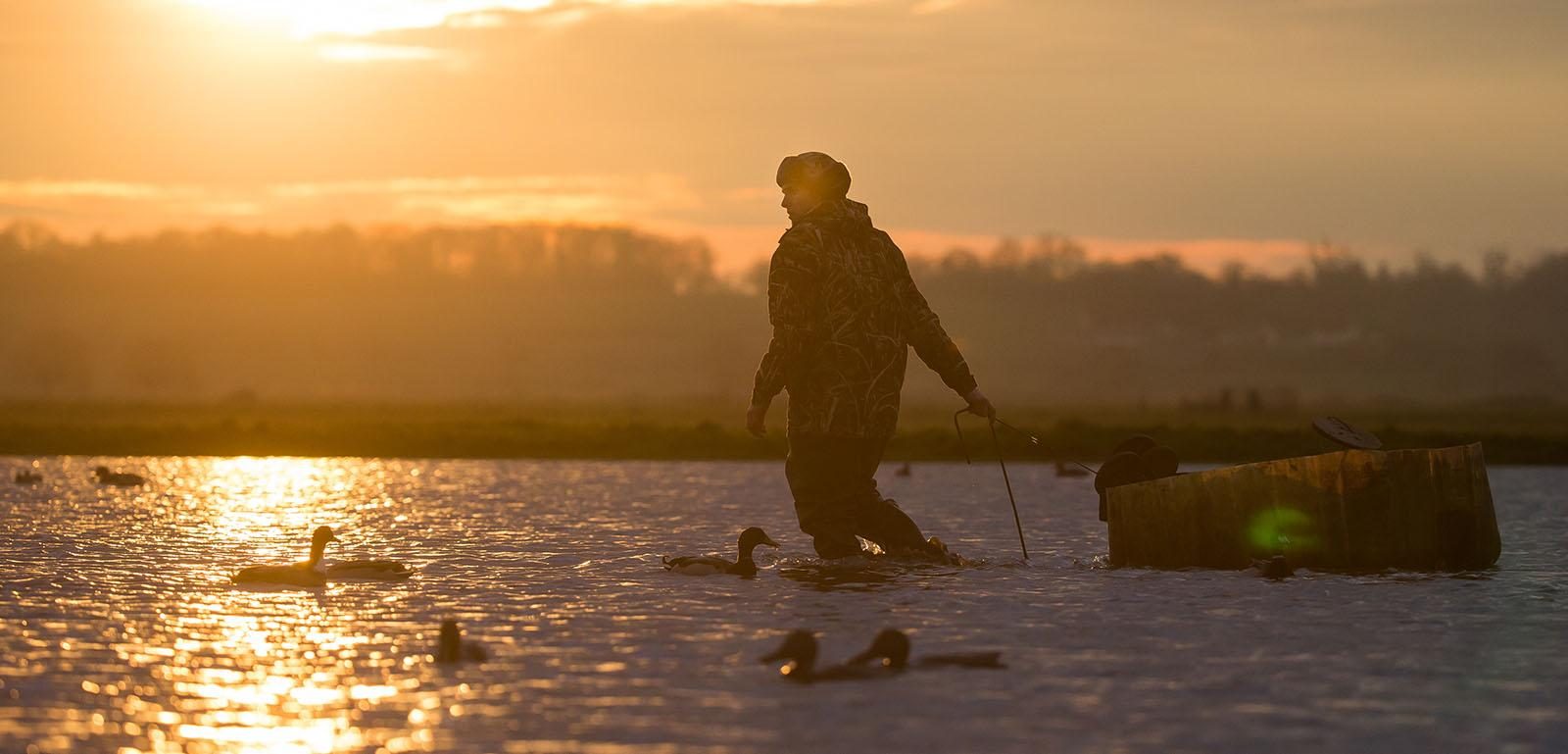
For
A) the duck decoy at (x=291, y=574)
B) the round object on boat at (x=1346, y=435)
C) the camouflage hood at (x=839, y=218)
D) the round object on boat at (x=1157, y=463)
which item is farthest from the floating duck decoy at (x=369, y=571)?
the round object on boat at (x=1346, y=435)

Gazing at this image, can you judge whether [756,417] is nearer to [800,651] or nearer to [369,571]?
[369,571]

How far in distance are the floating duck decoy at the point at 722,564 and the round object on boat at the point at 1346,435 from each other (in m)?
5.27

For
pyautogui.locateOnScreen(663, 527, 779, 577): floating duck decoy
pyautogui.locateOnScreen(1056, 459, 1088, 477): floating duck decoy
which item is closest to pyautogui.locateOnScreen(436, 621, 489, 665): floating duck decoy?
pyautogui.locateOnScreen(663, 527, 779, 577): floating duck decoy

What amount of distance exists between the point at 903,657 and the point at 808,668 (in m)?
0.63

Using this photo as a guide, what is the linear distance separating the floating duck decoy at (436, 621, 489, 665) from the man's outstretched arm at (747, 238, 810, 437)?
545cm

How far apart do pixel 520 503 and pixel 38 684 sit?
61.6ft

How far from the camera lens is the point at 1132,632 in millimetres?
13258

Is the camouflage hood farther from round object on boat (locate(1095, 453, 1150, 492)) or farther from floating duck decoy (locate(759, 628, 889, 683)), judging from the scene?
floating duck decoy (locate(759, 628, 889, 683))

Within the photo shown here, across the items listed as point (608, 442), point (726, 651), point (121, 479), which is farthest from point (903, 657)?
point (608, 442)

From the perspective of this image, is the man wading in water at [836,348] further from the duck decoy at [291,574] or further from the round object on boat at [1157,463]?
the duck decoy at [291,574]

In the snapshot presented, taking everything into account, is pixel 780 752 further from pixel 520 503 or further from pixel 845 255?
pixel 520 503

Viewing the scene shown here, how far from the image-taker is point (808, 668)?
1094 cm

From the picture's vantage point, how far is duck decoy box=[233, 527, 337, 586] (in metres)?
16.0

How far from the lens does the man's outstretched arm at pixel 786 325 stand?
55.3ft
